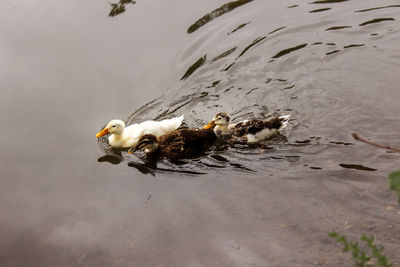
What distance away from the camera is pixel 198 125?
6.46 meters

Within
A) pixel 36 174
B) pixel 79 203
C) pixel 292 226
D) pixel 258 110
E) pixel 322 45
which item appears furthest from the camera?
pixel 322 45

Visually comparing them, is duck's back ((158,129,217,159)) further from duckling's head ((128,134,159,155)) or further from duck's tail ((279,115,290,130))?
duck's tail ((279,115,290,130))

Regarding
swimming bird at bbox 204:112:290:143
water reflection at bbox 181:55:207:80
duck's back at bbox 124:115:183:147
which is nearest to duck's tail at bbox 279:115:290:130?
swimming bird at bbox 204:112:290:143

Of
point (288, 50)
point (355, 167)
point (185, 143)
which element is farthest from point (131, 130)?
point (288, 50)

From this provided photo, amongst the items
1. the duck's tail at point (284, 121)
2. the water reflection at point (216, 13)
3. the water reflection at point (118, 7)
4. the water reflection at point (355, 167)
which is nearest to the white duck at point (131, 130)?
the duck's tail at point (284, 121)

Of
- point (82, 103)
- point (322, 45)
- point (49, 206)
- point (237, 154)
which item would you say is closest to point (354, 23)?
point (322, 45)

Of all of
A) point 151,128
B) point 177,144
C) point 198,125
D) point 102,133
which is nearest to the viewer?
point 177,144

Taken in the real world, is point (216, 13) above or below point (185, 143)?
above

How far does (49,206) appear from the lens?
16.4 ft

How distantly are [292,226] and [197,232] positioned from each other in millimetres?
930

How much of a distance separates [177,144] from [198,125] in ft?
2.80

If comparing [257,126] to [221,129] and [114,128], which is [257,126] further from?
[114,128]

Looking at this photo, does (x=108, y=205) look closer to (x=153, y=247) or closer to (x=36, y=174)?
(x=153, y=247)

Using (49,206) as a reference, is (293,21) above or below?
above
